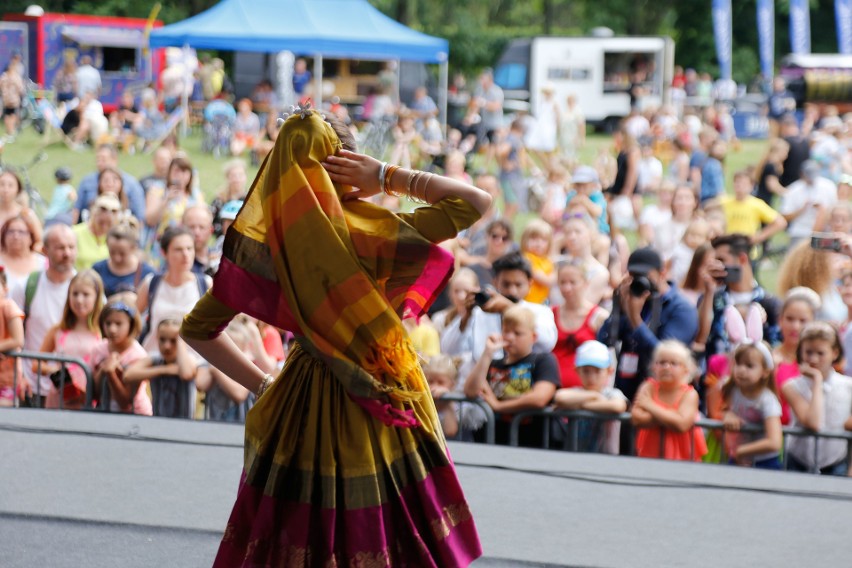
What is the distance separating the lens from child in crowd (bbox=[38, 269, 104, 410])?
6.13 m

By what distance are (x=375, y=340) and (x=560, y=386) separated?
2848 millimetres

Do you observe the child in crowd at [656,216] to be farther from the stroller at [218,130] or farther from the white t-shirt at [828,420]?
the stroller at [218,130]

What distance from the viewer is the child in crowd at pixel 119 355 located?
598cm

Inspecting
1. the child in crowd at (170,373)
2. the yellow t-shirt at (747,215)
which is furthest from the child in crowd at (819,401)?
the yellow t-shirt at (747,215)

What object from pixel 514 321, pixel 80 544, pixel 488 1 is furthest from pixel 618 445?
pixel 488 1

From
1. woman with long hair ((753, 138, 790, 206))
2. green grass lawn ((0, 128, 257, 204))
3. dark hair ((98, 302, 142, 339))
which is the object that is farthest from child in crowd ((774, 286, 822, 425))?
green grass lawn ((0, 128, 257, 204))

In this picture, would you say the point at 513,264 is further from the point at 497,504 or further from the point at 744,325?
the point at 497,504

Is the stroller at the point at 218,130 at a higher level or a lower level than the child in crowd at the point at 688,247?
higher

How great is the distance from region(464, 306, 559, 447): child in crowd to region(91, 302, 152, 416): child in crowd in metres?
1.62

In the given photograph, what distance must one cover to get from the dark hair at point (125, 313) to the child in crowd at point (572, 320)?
2.00m

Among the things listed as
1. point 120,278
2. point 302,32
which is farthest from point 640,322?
point 302,32

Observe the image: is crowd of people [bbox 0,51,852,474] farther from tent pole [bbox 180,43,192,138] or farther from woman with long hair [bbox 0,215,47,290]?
tent pole [bbox 180,43,192,138]

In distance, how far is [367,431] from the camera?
9.80 ft

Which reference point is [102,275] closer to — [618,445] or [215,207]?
[215,207]
